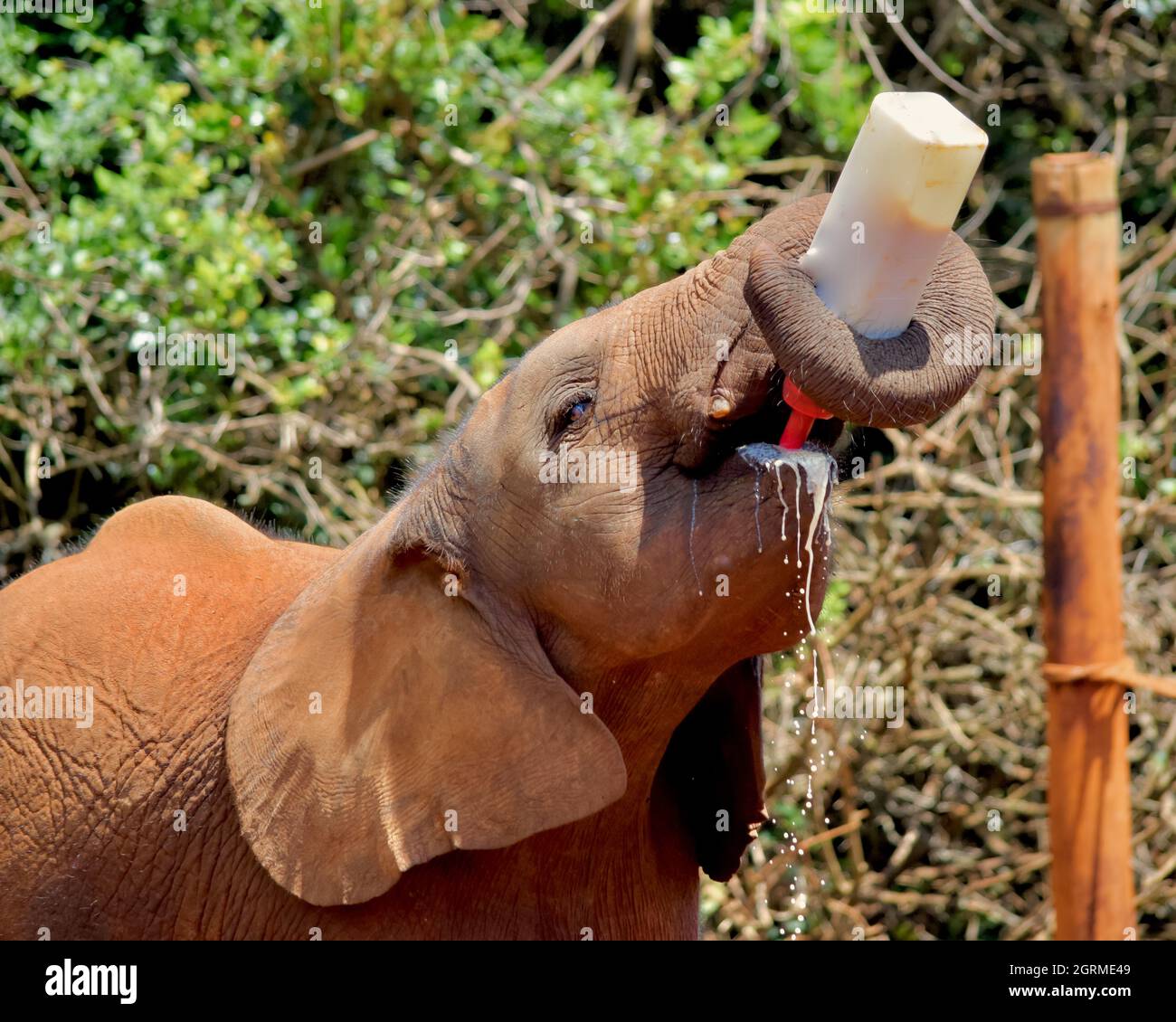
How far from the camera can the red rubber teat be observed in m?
2.40

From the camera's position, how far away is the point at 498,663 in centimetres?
271

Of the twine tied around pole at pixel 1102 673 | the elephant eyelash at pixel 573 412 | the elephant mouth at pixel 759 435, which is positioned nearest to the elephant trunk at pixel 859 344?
the elephant mouth at pixel 759 435

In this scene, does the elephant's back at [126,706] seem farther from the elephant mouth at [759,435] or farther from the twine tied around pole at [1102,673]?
the twine tied around pole at [1102,673]

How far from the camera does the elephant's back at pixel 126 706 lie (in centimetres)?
311

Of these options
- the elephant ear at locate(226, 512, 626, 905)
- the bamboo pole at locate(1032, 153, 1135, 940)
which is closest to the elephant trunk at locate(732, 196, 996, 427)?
the elephant ear at locate(226, 512, 626, 905)

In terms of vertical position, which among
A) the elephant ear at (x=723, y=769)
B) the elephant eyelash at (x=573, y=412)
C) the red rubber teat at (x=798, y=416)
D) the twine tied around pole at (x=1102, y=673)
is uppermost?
the elephant eyelash at (x=573, y=412)

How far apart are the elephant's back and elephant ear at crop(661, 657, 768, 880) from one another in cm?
81

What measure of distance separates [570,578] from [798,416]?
447 millimetres

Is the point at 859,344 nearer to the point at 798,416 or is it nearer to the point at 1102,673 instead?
the point at 798,416

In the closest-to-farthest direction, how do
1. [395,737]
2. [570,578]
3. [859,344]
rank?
[859,344] → [570,578] → [395,737]

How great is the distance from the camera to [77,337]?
557cm

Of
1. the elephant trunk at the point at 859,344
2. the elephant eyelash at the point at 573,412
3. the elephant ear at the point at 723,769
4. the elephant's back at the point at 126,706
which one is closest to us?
the elephant trunk at the point at 859,344

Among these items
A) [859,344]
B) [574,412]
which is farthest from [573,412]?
[859,344]

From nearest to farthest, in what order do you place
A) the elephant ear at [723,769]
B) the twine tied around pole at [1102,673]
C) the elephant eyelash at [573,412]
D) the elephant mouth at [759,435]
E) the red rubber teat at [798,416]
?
the red rubber teat at [798,416] < the elephant mouth at [759,435] < the elephant eyelash at [573,412] < the elephant ear at [723,769] < the twine tied around pole at [1102,673]
